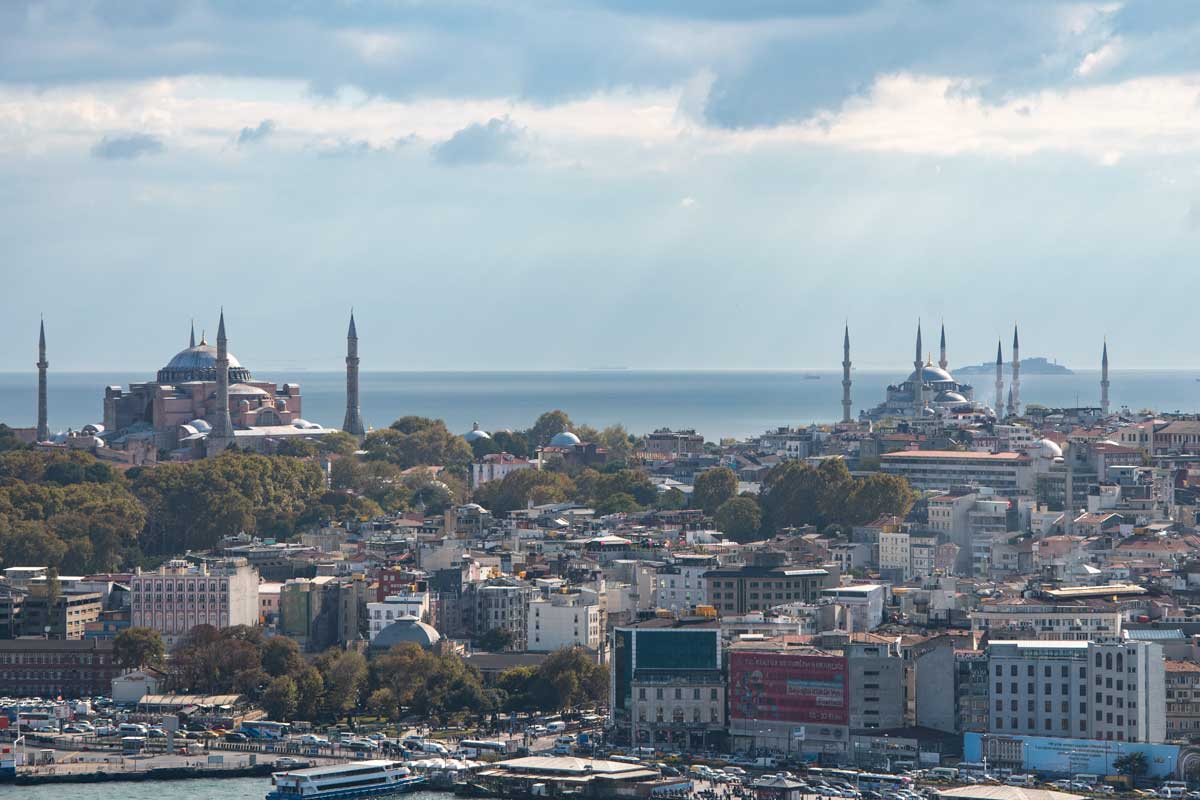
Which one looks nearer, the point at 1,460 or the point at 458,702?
the point at 458,702

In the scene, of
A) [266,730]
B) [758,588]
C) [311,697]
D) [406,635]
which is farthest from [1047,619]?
[266,730]

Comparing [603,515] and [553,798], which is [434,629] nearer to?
[553,798]

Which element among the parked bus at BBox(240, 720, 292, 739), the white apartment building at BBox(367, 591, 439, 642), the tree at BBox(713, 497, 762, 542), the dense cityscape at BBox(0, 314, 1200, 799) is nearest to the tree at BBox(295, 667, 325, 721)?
the dense cityscape at BBox(0, 314, 1200, 799)

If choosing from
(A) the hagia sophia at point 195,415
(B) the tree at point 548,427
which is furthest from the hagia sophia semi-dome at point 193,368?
(B) the tree at point 548,427

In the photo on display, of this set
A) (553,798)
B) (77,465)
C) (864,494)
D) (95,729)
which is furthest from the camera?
(77,465)

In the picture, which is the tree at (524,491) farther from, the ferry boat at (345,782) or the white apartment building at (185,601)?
the ferry boat at (345,782)

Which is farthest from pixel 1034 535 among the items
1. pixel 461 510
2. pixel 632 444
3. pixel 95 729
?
pixel 632 444

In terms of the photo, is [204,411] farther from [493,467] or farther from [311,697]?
[311,697]

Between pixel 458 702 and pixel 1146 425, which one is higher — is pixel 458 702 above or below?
below
